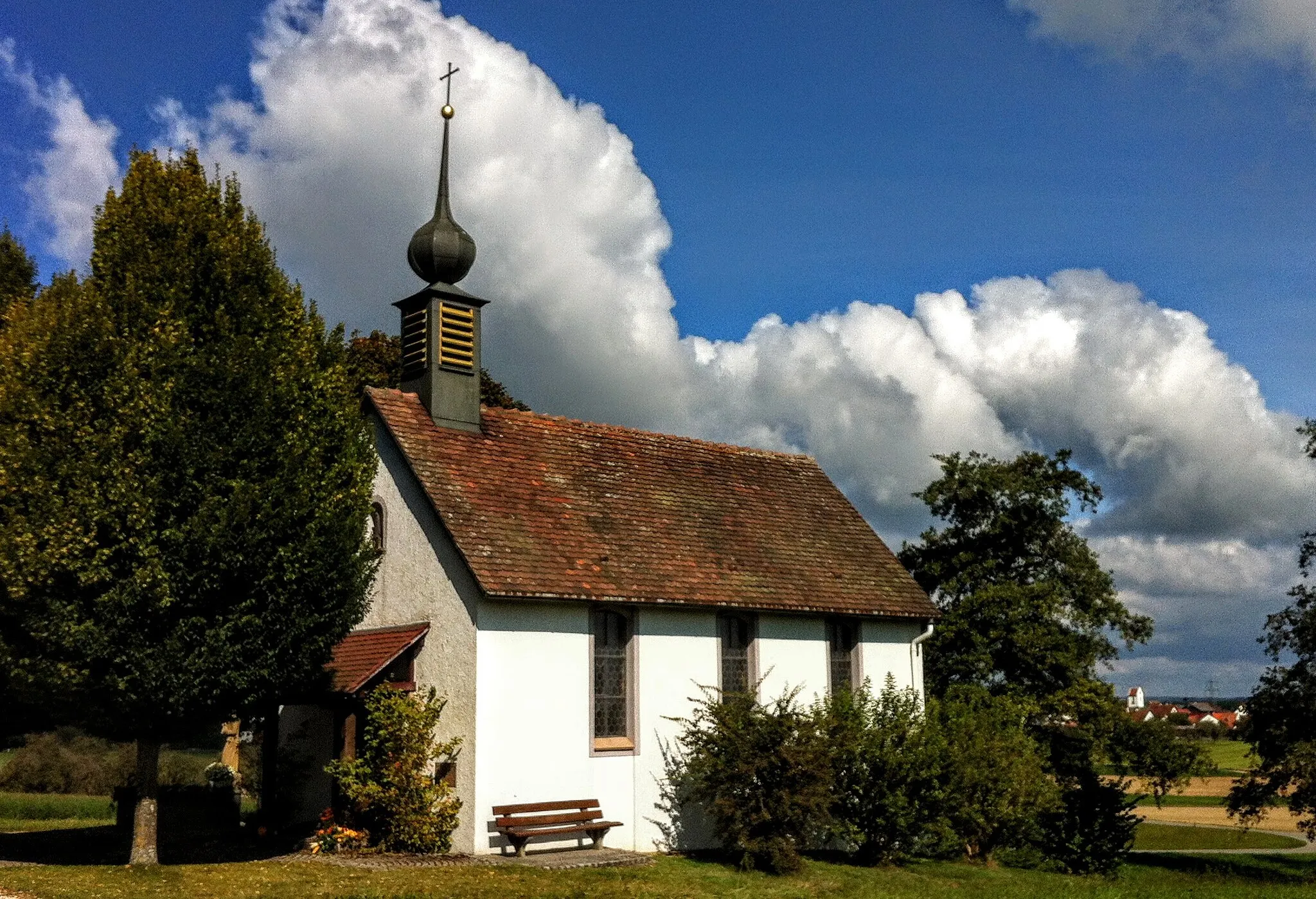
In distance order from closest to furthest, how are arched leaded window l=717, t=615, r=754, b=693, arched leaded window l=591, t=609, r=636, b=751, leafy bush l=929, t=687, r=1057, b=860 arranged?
1. arched leaded window l=591, t=609, r=636, b=751
2. leafy bush l=929, t=687, r=1057, b=860
3. arched leaded window l=717, t=615, r=754, b=693

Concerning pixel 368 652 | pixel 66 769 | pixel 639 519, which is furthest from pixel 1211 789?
pixel 368 652

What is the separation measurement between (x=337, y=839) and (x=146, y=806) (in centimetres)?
291

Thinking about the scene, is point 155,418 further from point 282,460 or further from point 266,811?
point 266,811

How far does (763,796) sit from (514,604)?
4837 mm

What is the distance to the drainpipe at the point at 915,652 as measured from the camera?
951 inches

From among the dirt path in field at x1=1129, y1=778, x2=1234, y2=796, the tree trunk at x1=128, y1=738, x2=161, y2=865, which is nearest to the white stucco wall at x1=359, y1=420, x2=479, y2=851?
the tree trunk at x1=128, y1=738, x2=161, y2=865

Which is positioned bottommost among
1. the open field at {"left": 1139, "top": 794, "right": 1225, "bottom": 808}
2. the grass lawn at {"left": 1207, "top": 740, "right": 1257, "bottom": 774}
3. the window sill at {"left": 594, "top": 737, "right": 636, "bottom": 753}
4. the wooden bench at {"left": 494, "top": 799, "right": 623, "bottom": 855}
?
the open field at {"left": 1139, "top": 794, "right": 1225, "bottom": 808}

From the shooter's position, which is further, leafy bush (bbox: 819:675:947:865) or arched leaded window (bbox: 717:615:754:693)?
arched leaded window (bbox: 717:615:754:693)

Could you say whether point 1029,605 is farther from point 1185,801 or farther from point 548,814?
point 1185,801

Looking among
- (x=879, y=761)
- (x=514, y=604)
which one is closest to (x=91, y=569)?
(x=514, y=604)

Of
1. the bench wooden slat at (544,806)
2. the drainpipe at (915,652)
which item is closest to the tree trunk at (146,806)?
the bench wooden slat at (544,806)

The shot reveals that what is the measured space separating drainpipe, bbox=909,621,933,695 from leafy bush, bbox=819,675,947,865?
15.5 ft

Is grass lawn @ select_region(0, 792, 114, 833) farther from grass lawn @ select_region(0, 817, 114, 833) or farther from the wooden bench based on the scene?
the wooden bench

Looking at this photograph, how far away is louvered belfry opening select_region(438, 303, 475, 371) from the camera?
21.1 meters
